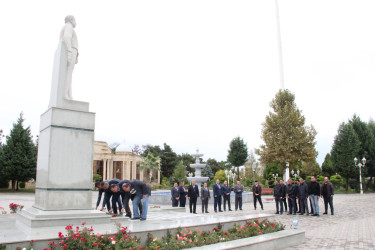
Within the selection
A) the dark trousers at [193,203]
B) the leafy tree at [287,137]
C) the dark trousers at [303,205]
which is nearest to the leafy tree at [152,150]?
the leafy tree at [287,137]

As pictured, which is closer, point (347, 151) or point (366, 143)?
point (347, 151)

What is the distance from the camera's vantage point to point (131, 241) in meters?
5.74

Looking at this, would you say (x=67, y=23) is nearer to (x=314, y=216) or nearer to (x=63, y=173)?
(x=63, y=173)

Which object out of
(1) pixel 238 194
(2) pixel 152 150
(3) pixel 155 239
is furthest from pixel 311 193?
(2) pixel 152 150

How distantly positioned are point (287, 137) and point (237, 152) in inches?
1560

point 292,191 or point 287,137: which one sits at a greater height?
point 287,137

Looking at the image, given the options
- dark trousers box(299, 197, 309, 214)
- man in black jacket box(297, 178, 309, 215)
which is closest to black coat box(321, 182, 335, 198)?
man in black jacket box(297, 178, 309, 215)

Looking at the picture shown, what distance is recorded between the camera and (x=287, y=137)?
2214 centimetres

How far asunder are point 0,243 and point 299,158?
2029 cm

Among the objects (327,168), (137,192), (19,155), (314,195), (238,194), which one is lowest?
(238,194)

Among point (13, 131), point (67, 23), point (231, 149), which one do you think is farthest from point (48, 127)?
point (231, 149)

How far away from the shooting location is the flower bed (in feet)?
17.7

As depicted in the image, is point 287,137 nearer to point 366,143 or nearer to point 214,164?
point 366,143

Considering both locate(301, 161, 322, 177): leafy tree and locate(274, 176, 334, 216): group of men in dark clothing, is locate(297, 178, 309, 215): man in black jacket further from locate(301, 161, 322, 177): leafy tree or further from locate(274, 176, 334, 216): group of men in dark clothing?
locate(301, 161, 322, 177): leafy tree
